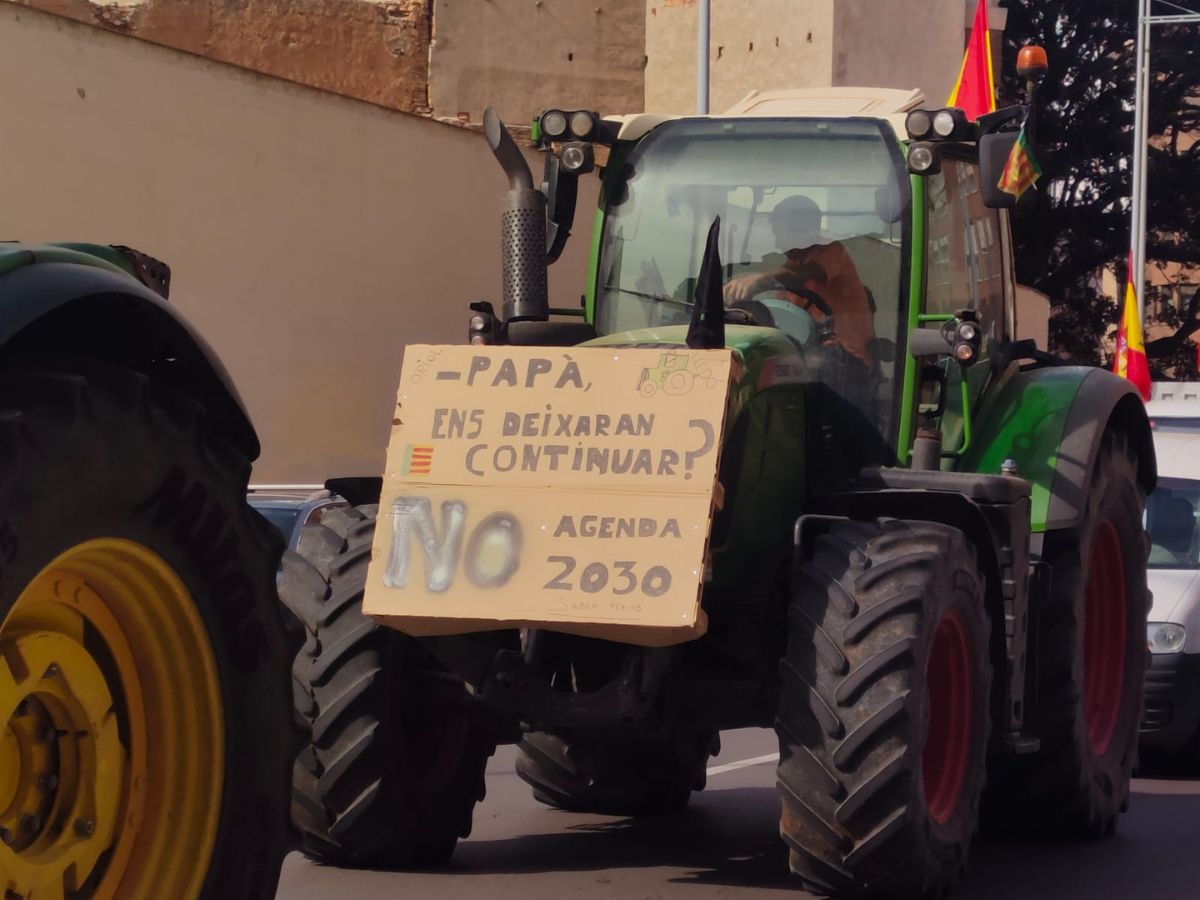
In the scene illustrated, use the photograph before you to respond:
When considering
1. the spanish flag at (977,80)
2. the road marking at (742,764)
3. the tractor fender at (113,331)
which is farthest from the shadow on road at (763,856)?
the spanish flag at (977,80)

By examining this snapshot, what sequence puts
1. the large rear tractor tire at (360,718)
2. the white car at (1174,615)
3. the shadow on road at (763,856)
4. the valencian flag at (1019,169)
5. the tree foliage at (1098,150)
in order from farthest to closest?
the tree foliage at (1098,150) → the white car at (1174,615) → the shadow on road at (763,856) → the valencian flag at (1019,169) → the large rear tractor tire at (360,718)

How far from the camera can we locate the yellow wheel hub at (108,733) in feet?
11.8

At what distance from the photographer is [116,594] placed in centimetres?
385

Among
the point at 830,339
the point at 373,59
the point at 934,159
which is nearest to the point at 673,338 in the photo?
the point at 830,339

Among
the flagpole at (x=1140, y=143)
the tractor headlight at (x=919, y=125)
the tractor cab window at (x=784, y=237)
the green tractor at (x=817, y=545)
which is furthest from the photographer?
the flagpole at (x=1140, y=143)

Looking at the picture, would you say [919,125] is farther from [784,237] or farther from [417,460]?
[417,460]

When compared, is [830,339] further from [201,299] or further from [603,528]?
[201,299]

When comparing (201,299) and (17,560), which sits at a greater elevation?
(201,299)

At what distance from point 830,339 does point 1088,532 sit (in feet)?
4.75

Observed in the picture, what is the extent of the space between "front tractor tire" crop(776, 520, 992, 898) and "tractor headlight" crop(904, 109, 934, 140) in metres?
1.56

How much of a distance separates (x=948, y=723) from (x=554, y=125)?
8.55 ft

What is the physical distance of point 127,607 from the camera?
3.88 m

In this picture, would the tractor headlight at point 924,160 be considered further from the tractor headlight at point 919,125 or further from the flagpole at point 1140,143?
the flagpole at point 1140,143

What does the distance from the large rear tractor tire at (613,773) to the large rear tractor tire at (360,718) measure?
1.06m
